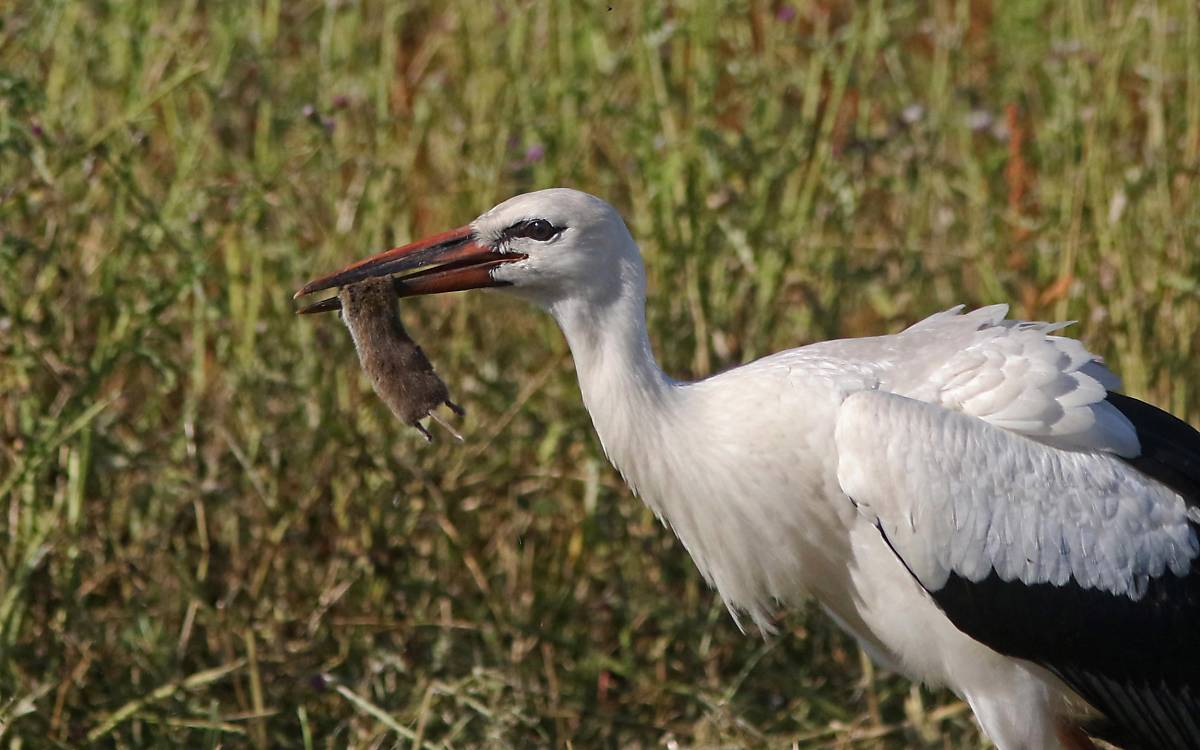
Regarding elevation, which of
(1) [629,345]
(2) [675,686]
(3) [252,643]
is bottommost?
(2) [675,686]

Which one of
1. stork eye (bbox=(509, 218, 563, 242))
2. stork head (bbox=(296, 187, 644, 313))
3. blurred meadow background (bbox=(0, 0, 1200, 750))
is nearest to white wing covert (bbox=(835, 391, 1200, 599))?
stork head (bbox=(296, 187, 644, 313))

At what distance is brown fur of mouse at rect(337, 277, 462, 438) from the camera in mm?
3596

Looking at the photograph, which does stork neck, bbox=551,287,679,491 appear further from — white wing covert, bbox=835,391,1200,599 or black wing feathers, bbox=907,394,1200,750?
black wing feathers, bbox=907,394,1200,750

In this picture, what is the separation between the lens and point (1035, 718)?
3.71m

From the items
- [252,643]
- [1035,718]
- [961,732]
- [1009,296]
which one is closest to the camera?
[1035,718]

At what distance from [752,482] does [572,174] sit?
1674 millimetres

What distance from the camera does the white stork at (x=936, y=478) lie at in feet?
11.6

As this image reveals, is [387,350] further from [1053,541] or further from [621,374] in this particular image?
[1053,541]

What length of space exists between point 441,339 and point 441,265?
147 cm

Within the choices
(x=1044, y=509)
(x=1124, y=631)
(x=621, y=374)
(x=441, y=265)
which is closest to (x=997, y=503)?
(x=1044, y=509)

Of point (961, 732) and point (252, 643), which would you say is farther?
point (961, 732)

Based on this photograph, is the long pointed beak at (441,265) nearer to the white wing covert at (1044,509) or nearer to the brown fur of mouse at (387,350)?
the brown fur of mouse at (387,350)

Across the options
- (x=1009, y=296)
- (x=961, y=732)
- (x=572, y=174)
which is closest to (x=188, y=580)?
(x=572, y=174)

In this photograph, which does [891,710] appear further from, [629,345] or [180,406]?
[180,406]
